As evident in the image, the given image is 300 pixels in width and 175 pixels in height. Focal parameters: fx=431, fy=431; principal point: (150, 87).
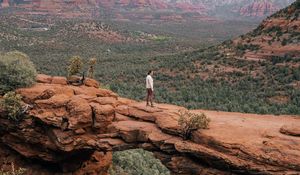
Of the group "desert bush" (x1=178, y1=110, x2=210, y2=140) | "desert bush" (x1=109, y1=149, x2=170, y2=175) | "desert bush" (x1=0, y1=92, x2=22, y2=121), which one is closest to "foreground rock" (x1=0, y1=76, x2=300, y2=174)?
"desert bush" (x1=178, y1=110, x2=210, y2=140)

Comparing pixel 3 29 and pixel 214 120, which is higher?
pixel 3 29

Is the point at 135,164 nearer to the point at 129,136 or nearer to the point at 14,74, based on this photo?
the point at 129,136

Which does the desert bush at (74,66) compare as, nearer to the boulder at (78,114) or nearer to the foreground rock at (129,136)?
the foreground rock at (129,136)

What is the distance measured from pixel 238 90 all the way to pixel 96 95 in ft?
116

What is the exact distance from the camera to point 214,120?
20.3 meters

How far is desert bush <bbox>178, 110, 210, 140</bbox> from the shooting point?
18.6 m

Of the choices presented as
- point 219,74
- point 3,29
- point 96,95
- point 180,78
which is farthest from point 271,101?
point 3,29

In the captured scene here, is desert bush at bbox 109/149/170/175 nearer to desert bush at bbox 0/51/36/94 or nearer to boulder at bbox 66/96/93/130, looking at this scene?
boulder at bbox 66/96/93/130

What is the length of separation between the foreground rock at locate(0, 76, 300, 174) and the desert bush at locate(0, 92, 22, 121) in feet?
1.90

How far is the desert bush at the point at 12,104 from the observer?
70.7 feet

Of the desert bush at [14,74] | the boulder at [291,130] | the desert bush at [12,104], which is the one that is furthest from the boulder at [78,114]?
the boulder at [291,130]

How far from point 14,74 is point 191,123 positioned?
10465 millimetres

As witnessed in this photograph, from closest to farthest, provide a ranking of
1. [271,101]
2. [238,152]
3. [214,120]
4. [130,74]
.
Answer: [238,152]
[214,120]
[271,101]
[130,74]

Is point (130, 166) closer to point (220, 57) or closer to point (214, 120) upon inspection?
point (214, 120)
